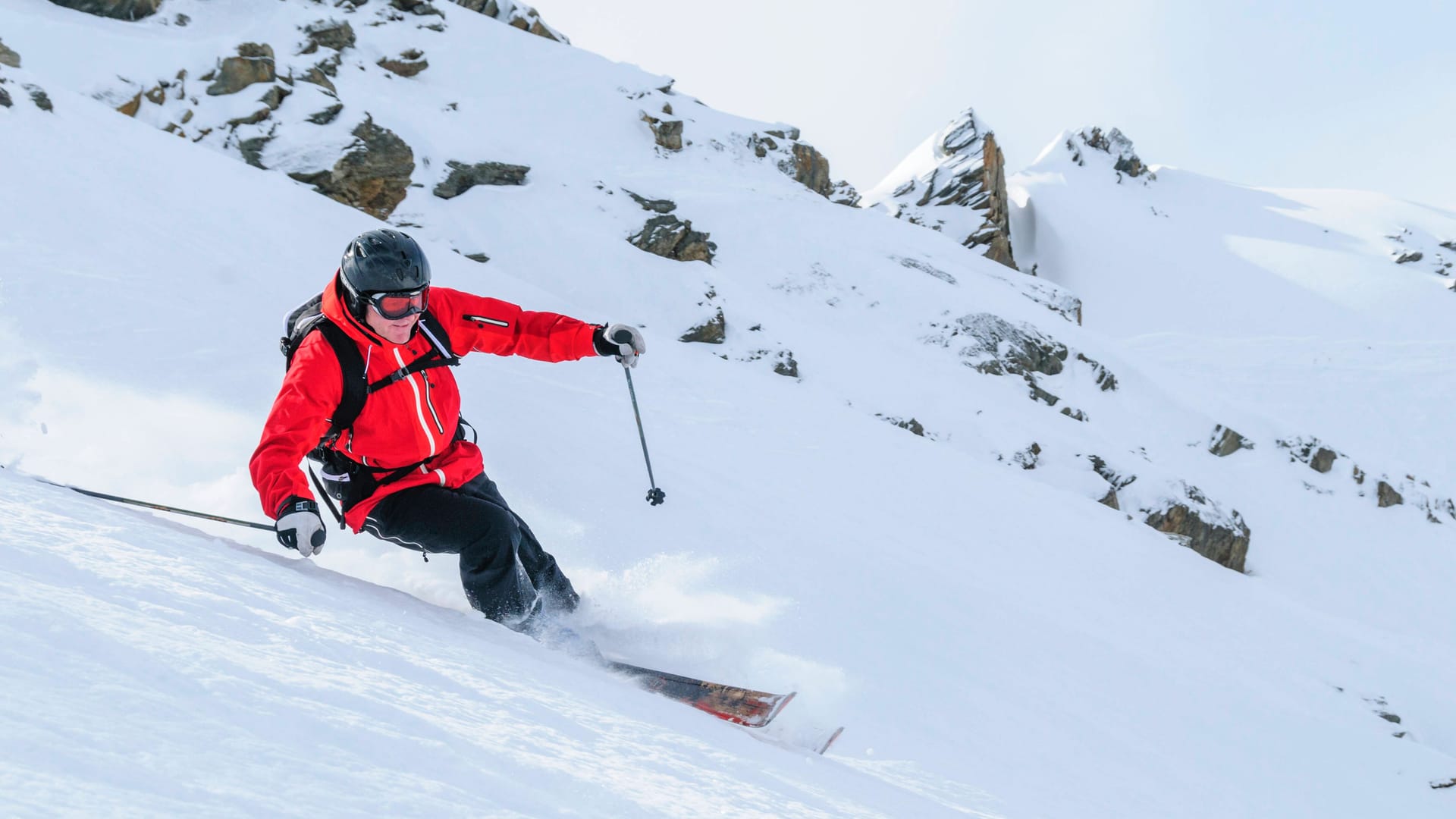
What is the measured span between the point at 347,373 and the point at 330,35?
2167 centimetres

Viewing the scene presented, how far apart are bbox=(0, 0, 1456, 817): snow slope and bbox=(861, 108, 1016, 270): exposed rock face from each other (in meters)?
15.1

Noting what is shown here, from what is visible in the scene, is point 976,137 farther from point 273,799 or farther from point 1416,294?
point 273,799

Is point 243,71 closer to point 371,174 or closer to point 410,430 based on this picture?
point 371,174

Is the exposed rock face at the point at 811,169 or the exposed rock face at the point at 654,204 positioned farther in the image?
the exposed rock face at the point at 811,169

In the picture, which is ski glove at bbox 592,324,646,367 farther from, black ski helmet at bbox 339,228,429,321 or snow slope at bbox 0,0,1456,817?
snow slope at bbox 0,0,1456,817

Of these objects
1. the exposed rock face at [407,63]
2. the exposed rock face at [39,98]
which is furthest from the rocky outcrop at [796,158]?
the exposed rock face at [39,98]

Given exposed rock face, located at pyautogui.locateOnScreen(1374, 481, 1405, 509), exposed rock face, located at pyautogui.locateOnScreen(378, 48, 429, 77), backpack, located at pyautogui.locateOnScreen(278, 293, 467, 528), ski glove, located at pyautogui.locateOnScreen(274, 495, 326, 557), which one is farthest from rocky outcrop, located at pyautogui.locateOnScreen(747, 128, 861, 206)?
ski glove, located at pyautogui.locateOnScreen(274, 495, 326, 557)

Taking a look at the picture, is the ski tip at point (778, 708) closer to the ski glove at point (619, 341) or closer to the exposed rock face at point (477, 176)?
the ski glove at point (619, 341)

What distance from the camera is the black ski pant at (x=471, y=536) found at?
382 cm

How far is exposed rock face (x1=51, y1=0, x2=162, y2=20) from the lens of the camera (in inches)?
663

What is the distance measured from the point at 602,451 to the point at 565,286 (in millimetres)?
9216

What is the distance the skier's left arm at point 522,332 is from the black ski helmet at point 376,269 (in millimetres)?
577

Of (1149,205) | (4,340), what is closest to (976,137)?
(1149,205)

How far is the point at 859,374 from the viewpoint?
49.3 ft
